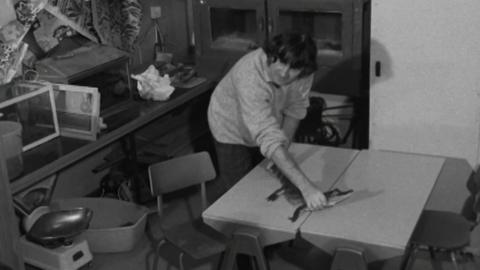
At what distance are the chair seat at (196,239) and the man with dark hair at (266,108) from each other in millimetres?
382

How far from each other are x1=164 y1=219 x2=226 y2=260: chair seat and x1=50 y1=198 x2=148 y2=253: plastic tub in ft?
1.92

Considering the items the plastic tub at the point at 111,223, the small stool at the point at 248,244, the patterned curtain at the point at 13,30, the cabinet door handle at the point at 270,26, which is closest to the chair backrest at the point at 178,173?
the plastic tub at the point at 111,223

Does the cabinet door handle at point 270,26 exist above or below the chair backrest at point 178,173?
above

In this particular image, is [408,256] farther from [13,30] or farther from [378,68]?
[13,30]

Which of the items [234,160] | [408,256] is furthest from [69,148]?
[408,256]

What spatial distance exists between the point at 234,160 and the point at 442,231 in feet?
3.18

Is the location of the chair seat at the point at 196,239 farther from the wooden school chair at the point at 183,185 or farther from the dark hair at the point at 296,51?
the dark hair at the point at 296,51

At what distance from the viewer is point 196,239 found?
2.69m

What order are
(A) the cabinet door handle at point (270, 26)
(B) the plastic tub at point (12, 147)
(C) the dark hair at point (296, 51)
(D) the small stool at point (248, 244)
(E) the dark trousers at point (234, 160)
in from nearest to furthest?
1. (D) the small stool at point (248, 244)
2. (C) the dark hair at point (296, 51)
3. (B) the plastic tub at point (12, 147)
4. (E) the dark trousers at point (234, 160)
5. (A) the cabinet door handle at point (270, 26)

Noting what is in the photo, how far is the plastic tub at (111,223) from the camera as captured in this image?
3320mm

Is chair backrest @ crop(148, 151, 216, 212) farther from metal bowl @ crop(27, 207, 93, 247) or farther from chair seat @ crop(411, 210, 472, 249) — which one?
chair seat @ crop(411, 210, 472, 249)

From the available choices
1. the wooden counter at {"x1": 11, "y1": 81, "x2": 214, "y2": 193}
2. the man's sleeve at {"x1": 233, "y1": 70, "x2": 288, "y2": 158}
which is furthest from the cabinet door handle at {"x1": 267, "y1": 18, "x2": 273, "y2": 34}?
the man's sleeve at {"x1": 233, "y1": 70, "x2": 288, "y2": 158}

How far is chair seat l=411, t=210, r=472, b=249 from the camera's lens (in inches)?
101

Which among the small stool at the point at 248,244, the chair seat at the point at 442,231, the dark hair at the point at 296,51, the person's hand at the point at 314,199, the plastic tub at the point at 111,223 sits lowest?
the plastic tub at the point at 111,223
